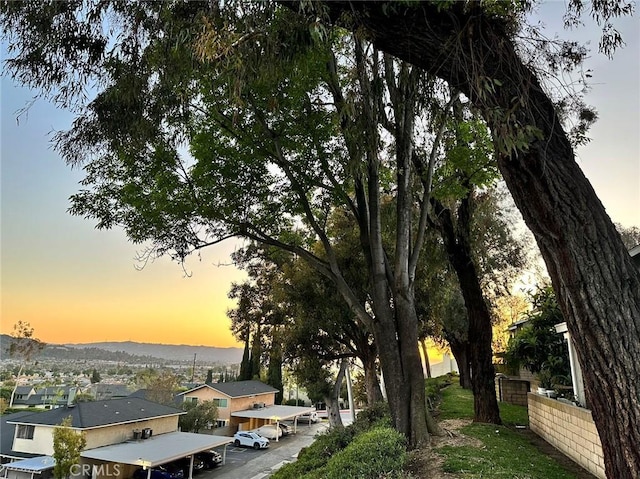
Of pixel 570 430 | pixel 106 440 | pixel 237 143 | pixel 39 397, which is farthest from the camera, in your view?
pixel 39 397

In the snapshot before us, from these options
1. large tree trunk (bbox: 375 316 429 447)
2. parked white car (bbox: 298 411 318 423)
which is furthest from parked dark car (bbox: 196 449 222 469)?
large tree trunk (bbox: 375 316 429 447)

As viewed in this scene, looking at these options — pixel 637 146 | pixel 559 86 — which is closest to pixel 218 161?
pixel 559 86

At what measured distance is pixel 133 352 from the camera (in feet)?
113

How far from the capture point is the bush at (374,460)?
524 cm

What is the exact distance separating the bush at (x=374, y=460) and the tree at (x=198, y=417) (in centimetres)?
2450

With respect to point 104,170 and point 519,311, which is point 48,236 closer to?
point 104,170

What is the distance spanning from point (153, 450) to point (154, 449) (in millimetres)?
234

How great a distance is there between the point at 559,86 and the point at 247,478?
66.7ft

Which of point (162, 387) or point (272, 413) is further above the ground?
point (162, 387)

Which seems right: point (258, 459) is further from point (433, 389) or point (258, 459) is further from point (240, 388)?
point (433, 389)

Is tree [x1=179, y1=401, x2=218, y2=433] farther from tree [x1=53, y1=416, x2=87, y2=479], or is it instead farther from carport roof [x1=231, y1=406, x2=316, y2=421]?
tree [x1=53, y1=416, x2=87, y2=479]

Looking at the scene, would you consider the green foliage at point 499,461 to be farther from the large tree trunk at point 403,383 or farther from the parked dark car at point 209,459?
the parked dark car at point 209,459

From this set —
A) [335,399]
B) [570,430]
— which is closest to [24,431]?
[335,399]

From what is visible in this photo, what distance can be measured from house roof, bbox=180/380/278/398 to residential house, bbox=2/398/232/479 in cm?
797
